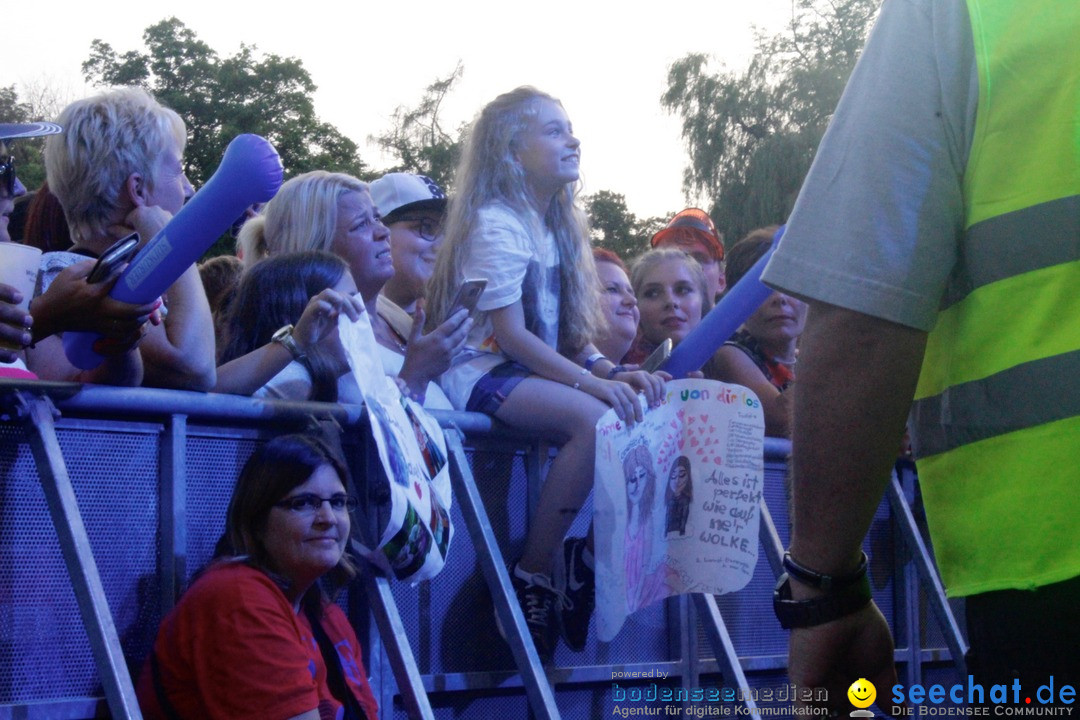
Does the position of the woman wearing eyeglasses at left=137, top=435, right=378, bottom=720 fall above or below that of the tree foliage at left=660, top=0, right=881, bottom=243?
below

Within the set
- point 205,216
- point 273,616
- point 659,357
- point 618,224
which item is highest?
point 618,224

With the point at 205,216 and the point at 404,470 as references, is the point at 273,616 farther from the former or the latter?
the point at 205,216

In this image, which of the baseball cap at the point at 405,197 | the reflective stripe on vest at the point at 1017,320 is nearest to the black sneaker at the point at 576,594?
the baseball cap at the point at 405,197

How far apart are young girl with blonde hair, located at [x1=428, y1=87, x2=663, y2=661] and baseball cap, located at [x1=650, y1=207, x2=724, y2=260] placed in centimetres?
215

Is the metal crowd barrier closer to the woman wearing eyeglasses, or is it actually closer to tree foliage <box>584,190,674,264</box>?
the woman wearing eyeglasses

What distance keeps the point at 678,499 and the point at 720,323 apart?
63 centimetres

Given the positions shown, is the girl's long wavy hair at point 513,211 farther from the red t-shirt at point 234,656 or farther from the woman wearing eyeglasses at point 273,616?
the red t-shirt at point 234,656

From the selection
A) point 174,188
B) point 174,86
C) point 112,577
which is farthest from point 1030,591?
point 174,86

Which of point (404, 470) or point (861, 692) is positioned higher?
point (404, 470)

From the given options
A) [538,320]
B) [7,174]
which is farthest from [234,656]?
[538,320]

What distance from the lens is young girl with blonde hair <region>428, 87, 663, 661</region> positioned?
12.8ft

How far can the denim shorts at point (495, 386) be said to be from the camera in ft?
13.1

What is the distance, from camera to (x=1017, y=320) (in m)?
1.40

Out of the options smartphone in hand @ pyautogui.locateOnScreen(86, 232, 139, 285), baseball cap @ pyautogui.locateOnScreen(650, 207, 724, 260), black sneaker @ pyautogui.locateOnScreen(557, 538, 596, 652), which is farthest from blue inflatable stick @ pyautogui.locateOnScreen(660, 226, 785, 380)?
baseball cap @ pyautogui.locateOnScreen(650, 207, 724, 260)
